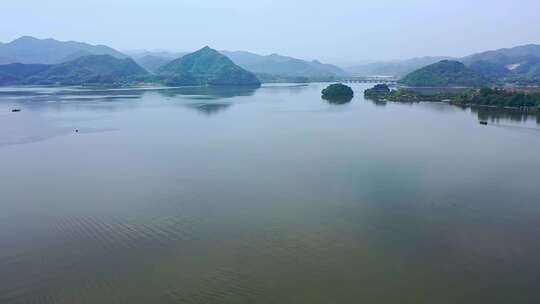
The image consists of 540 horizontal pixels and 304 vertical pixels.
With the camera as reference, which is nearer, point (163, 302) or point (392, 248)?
point (163, 302)

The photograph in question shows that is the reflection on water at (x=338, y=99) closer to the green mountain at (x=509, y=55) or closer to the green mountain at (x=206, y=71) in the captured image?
the green mountain at (x=206, y=71)

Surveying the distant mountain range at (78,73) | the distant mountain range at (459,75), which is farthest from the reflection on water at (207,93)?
the distant mountain range at (459,75)

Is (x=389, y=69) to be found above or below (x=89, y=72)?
above

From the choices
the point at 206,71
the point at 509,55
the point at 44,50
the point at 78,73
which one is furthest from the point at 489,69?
the point at 44,50

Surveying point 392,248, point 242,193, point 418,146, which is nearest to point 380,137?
point 418,146

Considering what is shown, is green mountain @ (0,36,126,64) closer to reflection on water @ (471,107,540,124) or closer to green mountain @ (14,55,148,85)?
green mountain @ (14,55,148,85)

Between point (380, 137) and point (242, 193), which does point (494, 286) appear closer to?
point (242, 193)

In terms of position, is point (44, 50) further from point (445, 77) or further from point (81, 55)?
point (445, 77)

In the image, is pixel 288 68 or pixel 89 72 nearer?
pixel 89 72
